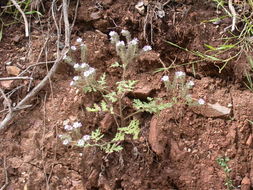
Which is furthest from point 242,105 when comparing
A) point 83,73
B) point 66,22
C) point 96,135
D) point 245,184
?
point 66,22

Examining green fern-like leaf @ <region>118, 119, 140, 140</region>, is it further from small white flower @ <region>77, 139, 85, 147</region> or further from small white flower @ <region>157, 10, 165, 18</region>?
small white flower @ <region>157, 10, 165, 18</region>

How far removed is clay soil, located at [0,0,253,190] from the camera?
8.64ft

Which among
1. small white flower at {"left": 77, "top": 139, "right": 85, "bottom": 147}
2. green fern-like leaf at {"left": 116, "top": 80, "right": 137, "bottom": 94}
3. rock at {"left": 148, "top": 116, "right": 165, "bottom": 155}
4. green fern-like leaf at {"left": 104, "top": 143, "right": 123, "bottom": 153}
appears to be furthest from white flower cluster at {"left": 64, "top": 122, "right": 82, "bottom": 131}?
rock at {"left": 148, "top": 116, "right": 165, "bottom": 155}

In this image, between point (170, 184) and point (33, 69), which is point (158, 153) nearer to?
point (170, 184)

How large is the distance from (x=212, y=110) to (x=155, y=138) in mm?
448

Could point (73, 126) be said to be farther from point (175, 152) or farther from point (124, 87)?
point (175, 152)

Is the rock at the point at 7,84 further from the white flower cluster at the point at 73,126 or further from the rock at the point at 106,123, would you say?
the rock at the point at 106,123

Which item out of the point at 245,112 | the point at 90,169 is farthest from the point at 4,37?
the point at 245,112

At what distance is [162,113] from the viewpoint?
278 centimetres

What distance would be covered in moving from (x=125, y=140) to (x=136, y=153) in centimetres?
12

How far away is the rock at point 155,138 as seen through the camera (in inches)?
106

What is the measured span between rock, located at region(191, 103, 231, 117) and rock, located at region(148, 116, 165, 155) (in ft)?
0.98

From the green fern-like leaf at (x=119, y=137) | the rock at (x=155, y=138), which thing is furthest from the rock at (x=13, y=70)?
the rock at (x=155, y=138)

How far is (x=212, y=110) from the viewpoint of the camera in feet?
9.02
